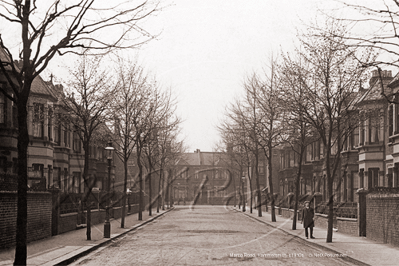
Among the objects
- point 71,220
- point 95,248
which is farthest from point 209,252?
point 71,220

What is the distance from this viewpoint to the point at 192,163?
116 metres

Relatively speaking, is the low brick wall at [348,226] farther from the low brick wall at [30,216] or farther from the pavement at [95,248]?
the low brick wall at [30,216]

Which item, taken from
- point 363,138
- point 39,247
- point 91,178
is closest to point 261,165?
point 91,178

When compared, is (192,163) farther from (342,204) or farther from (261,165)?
(342,204)

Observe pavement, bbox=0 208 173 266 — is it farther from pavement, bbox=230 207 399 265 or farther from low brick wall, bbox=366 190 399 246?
low brick wall, bbox=366 190 399 246

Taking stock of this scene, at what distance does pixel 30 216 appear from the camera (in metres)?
20.4

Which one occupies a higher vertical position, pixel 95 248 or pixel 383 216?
pixel 383 216

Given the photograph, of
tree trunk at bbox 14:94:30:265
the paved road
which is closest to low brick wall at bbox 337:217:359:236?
the paved road

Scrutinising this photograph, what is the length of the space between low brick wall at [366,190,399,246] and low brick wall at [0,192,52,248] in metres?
13.7

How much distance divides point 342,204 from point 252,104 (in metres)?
12.6

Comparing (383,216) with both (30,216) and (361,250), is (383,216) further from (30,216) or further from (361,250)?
(30,216)

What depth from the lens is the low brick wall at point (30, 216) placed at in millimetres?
Result: 17469

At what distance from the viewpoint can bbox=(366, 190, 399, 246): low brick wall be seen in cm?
1963

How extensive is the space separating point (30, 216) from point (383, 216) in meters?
13.8
